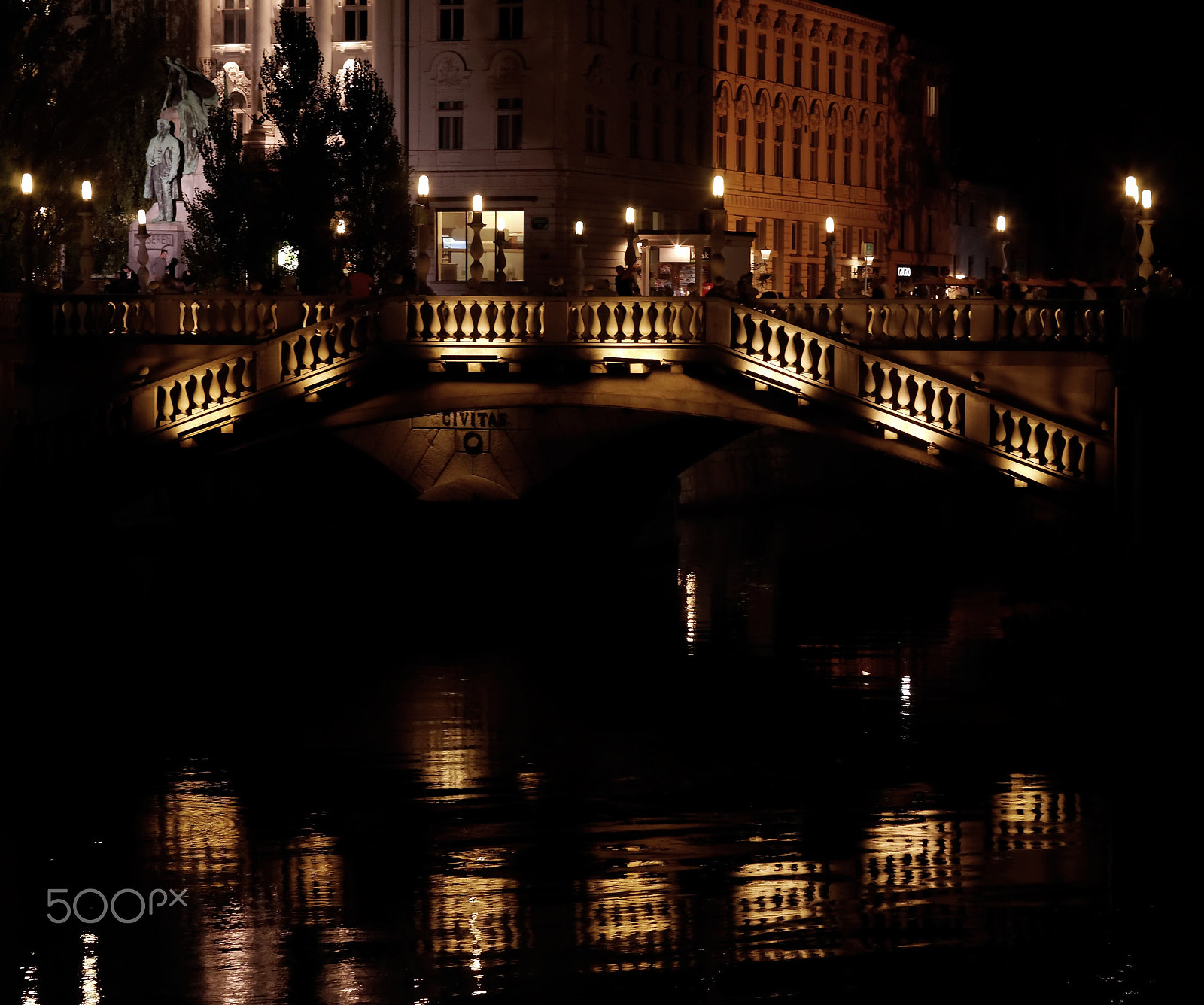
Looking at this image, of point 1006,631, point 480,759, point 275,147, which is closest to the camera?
point 480,759

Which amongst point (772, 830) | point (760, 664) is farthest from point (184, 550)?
point (772, 830)

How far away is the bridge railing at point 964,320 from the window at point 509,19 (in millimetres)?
41188

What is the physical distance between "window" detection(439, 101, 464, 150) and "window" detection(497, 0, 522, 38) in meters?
2.61

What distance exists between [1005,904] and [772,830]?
3448 mm

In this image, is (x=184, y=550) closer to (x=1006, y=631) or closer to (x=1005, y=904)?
(x=1006, y=631)

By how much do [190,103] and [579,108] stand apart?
13.7 meters

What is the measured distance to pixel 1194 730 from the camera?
30.5m

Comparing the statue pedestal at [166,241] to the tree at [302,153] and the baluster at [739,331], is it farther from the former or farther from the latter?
the baluster at [739,331]

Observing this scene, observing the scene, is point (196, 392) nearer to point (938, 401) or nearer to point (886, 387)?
point (886, 387)

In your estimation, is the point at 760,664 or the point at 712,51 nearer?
the point at 760,664

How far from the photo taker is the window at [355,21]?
83.0 m

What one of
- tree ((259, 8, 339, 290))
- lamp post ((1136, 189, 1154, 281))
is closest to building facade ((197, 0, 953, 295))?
tree ((259, 8, 339, 290))

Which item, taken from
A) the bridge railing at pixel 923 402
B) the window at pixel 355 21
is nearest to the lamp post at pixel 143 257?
the bridge railing at pixel 923 402

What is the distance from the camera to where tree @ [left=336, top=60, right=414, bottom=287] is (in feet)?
229
